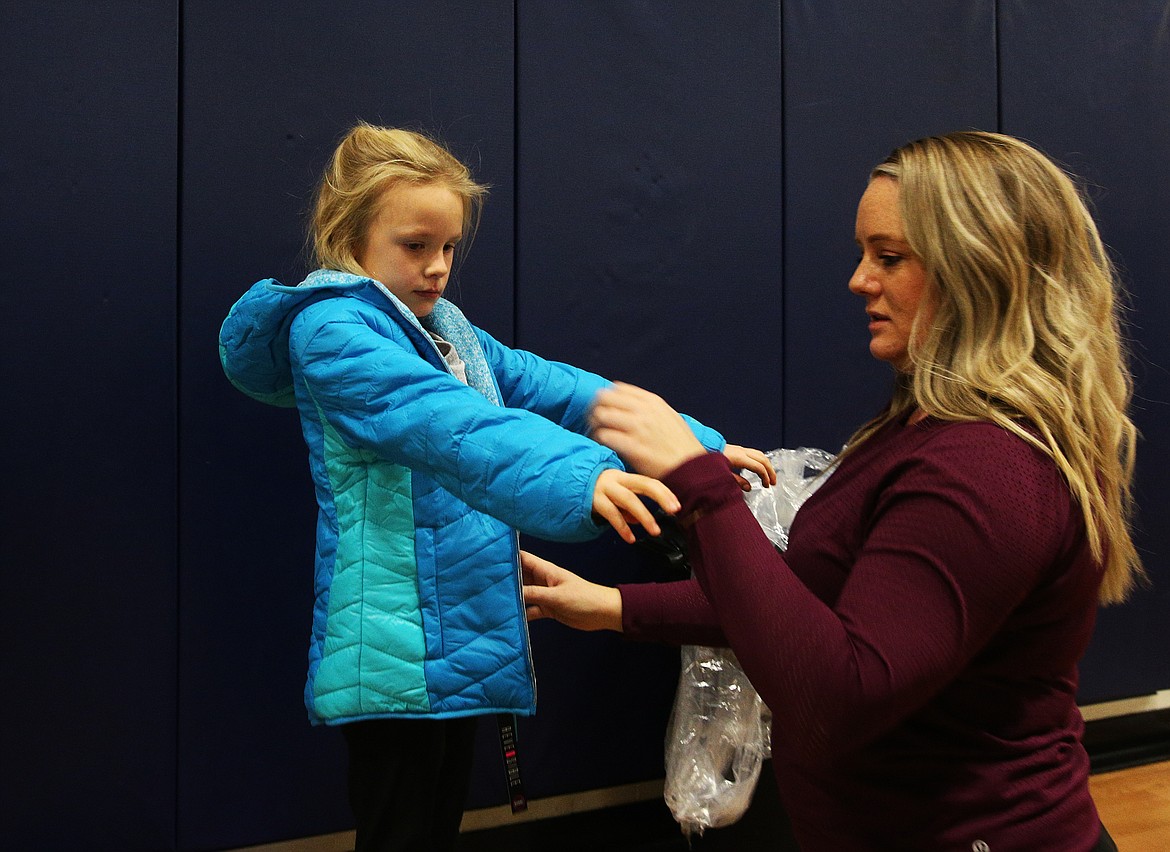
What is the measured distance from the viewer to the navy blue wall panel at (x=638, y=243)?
2.46m

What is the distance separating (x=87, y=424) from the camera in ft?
6.77

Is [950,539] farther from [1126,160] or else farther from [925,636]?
[1126,160]

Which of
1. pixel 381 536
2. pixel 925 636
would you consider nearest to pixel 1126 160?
pixel 381 536

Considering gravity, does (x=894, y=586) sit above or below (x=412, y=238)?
below

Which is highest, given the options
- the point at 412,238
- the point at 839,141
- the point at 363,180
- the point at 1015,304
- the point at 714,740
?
the point at 839,141

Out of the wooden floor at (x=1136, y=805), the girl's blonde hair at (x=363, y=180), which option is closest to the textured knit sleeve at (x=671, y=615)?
the girl's blonde hair at (x=363, y=180)

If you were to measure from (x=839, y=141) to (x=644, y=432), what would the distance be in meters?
2.05

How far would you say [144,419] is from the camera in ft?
6.90

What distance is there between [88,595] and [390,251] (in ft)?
3.32

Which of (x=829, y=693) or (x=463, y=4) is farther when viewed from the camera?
(x=463, y=4)

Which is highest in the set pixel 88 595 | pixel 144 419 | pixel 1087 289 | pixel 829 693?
pixel 1087 289

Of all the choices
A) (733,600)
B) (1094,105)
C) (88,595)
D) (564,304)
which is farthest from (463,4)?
(1094,105)

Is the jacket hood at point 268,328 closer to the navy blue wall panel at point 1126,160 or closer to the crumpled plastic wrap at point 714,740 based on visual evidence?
the crumpled plastic wrap at point 714,740

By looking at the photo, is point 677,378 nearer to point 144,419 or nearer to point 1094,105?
point 144,419
